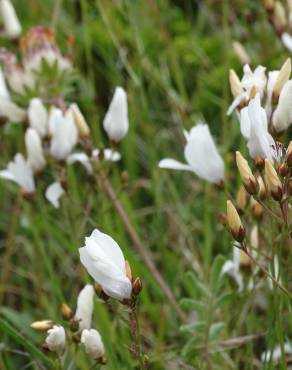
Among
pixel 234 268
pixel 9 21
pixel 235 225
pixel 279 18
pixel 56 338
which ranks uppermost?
pixel 9 21

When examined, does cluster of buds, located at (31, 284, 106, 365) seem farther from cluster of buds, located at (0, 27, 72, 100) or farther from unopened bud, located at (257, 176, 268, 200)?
cluster of buds, located at (0, 27, 72, 100)

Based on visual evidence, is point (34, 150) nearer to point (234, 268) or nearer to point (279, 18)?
point (234, 268)

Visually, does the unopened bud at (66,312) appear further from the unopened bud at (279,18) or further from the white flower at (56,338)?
the unopened bud at (279,18)

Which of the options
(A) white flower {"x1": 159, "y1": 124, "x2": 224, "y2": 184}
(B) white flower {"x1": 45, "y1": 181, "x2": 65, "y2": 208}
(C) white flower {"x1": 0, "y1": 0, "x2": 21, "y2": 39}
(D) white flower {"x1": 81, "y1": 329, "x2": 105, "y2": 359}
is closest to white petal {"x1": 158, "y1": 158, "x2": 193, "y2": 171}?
(A) white flower {"x1": 159, "y1": 124, "x2": 224, "y2": 184}

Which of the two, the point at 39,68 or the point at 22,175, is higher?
the point at 39,68

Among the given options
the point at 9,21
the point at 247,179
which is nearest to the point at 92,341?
the point at 247,179

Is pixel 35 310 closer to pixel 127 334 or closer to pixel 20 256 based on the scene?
pixel 20 256
